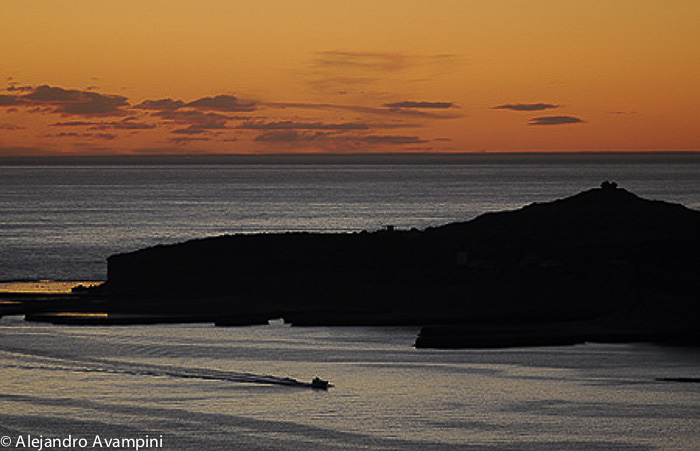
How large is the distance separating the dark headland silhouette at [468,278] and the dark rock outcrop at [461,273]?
92 mm

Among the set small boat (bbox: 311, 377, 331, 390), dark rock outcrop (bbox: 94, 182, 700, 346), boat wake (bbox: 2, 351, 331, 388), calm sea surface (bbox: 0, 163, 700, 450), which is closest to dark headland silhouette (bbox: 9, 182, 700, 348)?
dark rock outcrop (bbox: 94, 182, 700, 346)

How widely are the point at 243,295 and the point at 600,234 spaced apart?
19847mm

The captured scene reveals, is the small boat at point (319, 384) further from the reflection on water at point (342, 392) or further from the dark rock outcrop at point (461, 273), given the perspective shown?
the dark rock outcrop at point (461, 273)

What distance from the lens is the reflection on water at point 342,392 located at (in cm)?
3894

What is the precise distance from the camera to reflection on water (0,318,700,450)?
128 ft

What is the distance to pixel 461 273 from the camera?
69688 mm

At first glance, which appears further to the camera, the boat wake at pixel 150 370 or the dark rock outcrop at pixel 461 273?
the dark rock outcrop at pixel 461 273

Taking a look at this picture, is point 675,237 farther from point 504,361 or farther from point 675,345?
point 504,361

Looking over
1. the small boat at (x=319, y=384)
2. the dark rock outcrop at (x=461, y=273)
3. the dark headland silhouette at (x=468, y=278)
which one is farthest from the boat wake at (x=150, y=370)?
the dark rock outcrop at (x=461, y=273)

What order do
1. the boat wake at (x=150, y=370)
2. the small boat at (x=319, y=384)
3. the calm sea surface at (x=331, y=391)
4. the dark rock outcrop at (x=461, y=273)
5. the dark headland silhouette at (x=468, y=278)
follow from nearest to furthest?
the calm sea surface at (x=331, y=391), the small boat at (x=319, y=384), the boat wake at (x=150, y=370), the dark headland silhouette at (x=468, y=278), the dark rock outcrop at (x=461, y=273)

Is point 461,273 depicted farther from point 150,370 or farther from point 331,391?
point 331,391

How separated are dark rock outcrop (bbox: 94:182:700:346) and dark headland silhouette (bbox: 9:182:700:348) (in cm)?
9

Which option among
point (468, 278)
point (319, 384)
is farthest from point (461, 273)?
point (319, 384)

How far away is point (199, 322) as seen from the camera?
61.4 m
